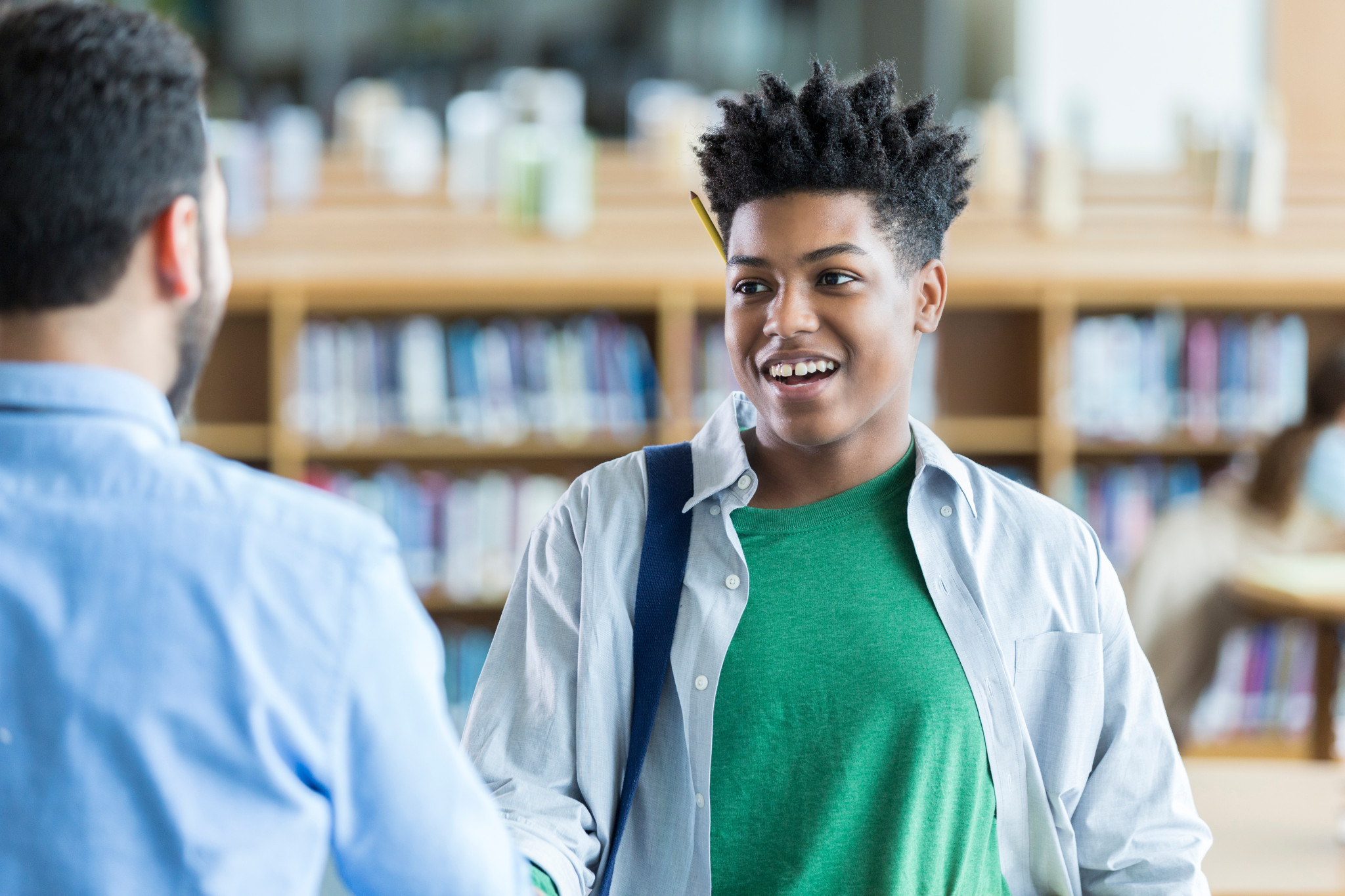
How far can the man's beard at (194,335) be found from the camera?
82cm

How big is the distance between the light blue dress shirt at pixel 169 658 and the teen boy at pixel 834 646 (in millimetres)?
402

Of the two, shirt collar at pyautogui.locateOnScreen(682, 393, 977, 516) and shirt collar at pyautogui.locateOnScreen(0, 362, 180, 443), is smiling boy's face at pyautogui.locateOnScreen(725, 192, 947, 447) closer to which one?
shirt collar at pyautogui.locateOnScreen(682, 393, 977, 516)

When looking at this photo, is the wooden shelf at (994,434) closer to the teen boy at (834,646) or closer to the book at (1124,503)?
the book at (1124,503)

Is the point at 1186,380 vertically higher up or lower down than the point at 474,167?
lower down

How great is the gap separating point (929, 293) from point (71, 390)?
2.83 feet

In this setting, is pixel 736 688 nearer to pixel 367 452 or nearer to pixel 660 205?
pixel 367 452

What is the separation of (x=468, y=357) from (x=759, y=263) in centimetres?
274

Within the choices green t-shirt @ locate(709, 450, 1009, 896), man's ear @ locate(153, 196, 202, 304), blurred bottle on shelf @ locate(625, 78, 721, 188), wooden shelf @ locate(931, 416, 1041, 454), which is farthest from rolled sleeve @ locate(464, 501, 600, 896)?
wooden shelf @ locate(931, 416, 1041, 454)

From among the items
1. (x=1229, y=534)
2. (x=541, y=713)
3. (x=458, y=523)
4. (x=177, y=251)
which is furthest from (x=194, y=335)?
(x=1229, y=534)

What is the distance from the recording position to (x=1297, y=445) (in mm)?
3697

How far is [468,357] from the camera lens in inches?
153

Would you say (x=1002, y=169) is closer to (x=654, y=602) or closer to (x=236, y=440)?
(x=236, y=440)

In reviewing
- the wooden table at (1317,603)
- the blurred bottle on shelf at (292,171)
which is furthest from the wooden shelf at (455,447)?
the wooden table at (1317,603)

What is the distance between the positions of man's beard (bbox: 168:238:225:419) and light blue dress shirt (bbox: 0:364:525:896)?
50mm
